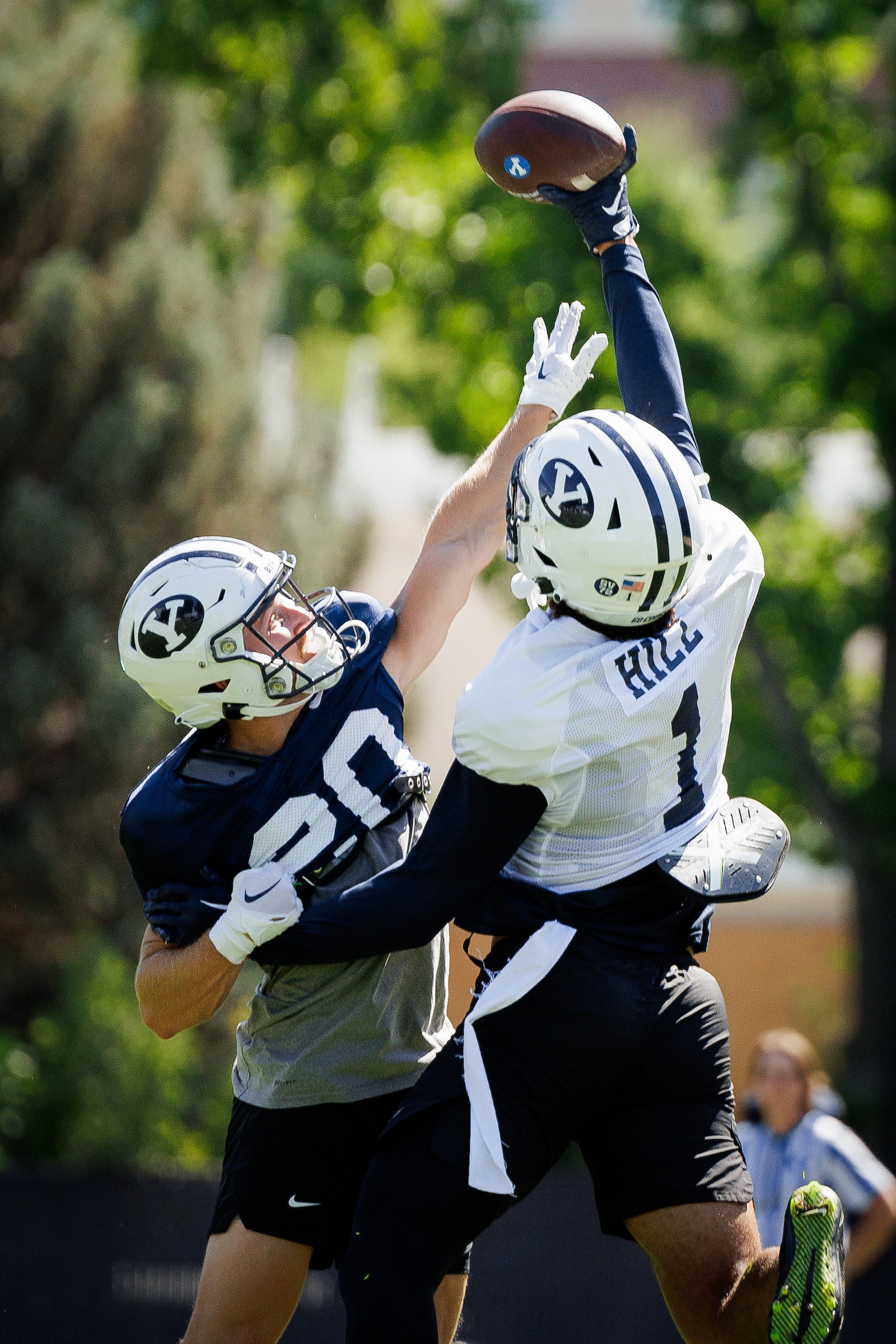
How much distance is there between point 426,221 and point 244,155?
59.9 inches

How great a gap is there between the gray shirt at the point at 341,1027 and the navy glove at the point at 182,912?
8.5 inches

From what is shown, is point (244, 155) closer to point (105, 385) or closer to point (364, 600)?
point (105, 385)

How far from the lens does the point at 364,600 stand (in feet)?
10.5

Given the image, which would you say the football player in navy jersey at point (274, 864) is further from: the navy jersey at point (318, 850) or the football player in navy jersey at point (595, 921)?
the football player in navy jersey at point (595, 921)

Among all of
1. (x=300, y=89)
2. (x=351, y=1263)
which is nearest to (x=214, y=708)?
(x=351, y=1263)

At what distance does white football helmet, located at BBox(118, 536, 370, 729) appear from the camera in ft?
9.23

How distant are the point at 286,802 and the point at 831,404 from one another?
8.43 metres

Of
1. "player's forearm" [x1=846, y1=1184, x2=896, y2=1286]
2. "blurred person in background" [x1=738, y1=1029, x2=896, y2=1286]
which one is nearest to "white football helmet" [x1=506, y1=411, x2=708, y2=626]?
"blurred person in background" [x1=738, y1=1029, x2=896, y2=1286]

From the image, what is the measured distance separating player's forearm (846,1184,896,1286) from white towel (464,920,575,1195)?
329 cm

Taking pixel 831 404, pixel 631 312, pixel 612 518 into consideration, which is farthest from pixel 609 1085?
pixel 831 404

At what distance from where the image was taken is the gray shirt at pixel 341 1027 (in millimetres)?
2916

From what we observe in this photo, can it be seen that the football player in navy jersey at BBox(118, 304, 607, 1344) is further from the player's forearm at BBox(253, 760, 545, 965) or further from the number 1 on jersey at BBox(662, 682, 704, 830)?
the number 1 on jersey at BBox(662, 682, 704, 830)

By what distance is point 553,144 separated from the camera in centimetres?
323

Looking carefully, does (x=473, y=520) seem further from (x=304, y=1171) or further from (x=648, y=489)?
(x=304, y=1171)
